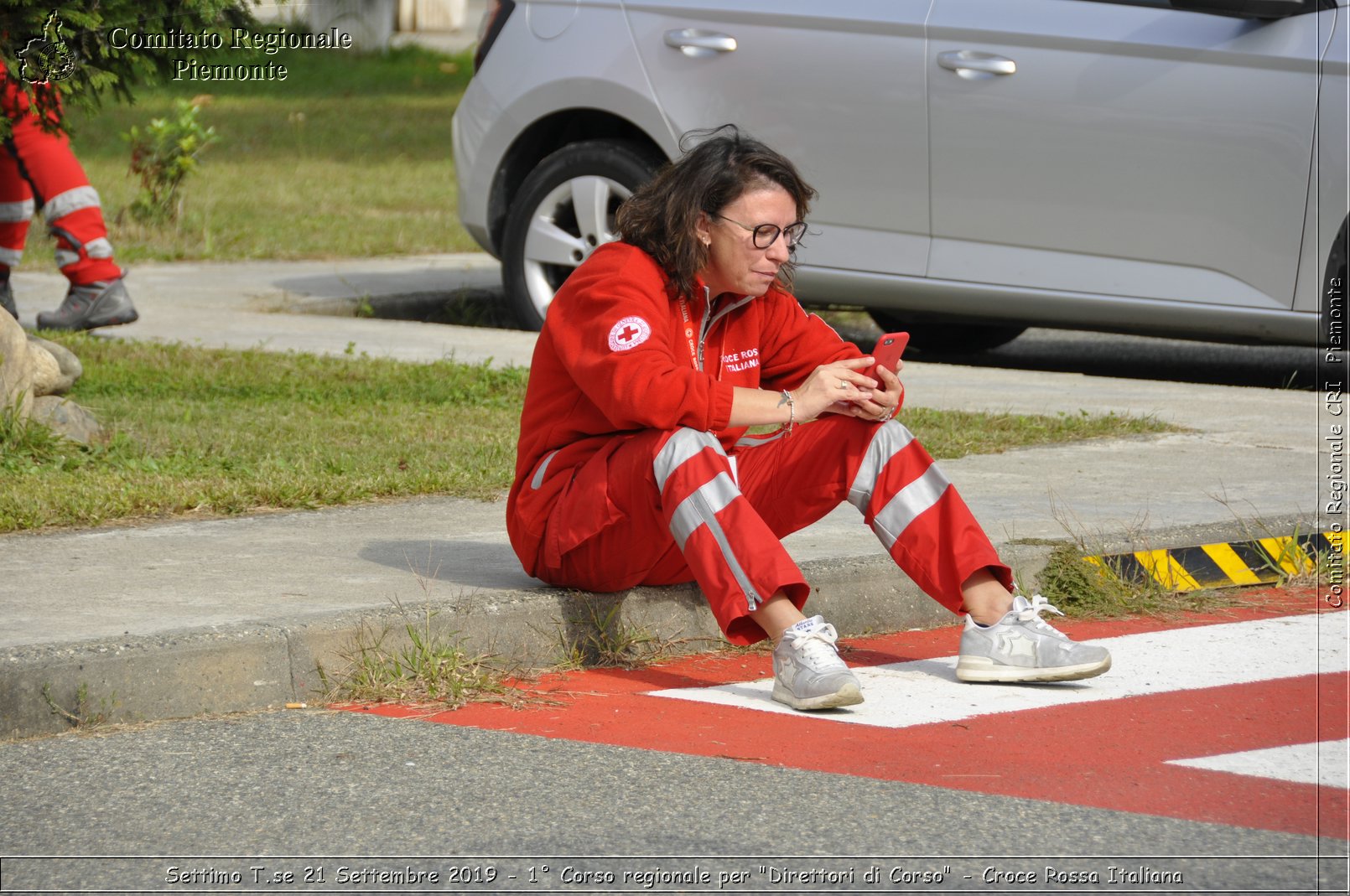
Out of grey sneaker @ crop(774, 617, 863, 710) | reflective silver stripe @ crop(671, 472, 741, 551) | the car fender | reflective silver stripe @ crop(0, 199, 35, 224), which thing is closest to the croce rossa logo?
reflective silver stripe @ crop(0, 199, 35, 224)

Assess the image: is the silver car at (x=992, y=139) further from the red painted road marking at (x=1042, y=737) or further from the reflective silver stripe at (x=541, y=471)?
the reflective silver stripe at (x=541, y=471)

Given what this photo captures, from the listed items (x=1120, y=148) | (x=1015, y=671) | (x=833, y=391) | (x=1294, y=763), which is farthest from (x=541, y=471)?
(x=1120, y=148)

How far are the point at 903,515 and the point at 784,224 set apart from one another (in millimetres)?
662

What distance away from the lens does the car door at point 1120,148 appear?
21.8 ft

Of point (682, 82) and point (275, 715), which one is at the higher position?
point (682, 82)

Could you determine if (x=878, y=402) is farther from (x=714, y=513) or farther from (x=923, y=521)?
(x=714, y=513)

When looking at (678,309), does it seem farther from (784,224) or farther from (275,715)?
(275,715)

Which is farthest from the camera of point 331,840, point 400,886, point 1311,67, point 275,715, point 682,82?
point 682,82

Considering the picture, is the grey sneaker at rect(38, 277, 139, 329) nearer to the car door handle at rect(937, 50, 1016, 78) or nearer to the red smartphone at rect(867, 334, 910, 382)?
the car door handle at rect(937, 50, 1016, 78)

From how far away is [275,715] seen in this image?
376 cm

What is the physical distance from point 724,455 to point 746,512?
157mm

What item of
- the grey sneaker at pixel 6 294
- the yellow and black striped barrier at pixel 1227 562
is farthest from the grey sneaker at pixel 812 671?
the grey sneaker at pixel 6 294

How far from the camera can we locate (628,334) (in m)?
3.92

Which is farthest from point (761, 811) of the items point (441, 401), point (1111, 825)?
point (441, 401)
